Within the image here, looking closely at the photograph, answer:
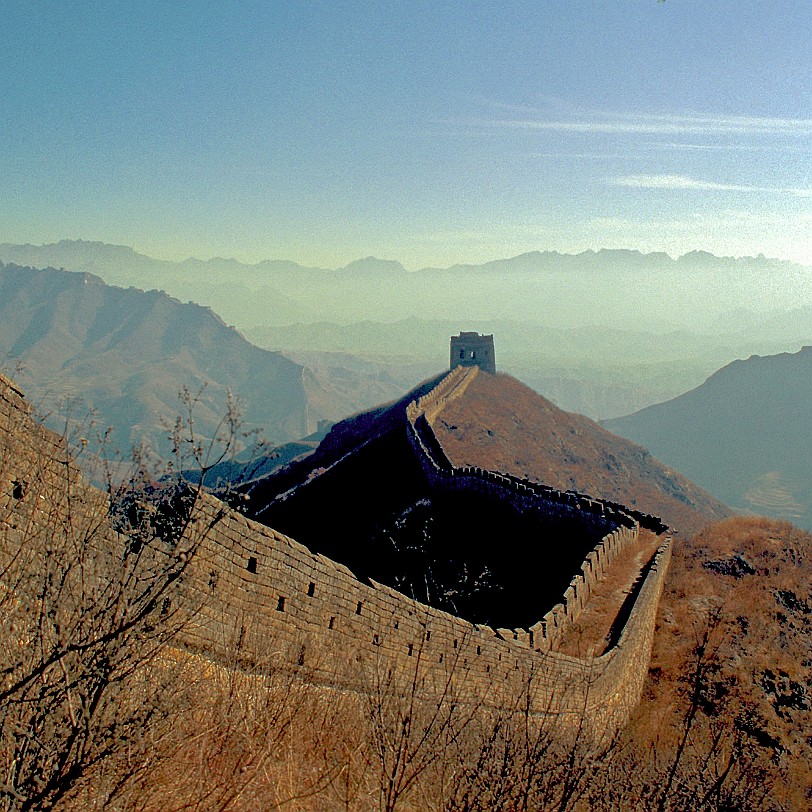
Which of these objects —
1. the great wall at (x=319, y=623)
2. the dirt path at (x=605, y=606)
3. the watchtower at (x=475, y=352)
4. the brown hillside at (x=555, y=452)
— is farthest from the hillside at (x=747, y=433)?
the great wall at (x=319, y=623)

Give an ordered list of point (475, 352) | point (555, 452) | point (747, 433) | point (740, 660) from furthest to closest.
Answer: point (747, 433) → point (475, 352) → point (555, 452) → point (740, 660)

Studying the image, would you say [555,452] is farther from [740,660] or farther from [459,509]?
[740,660]

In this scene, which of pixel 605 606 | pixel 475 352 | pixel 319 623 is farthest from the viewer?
pixel 475 352

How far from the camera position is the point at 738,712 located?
11766mm

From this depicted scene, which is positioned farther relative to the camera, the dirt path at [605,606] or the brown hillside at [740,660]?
the dirt path at [605,606]

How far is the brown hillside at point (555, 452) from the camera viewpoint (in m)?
37.8

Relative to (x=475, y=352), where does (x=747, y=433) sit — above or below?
below

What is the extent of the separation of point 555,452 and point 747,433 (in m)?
107

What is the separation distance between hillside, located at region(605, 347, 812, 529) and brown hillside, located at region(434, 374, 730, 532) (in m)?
59.4

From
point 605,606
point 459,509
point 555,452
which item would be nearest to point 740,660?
point 605,606

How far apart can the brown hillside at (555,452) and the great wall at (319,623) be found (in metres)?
19.9

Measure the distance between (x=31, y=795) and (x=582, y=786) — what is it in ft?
17.3

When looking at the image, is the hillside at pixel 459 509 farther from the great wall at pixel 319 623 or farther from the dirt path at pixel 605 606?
the dirt path at pixel 605 606

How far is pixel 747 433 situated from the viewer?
438 feet
